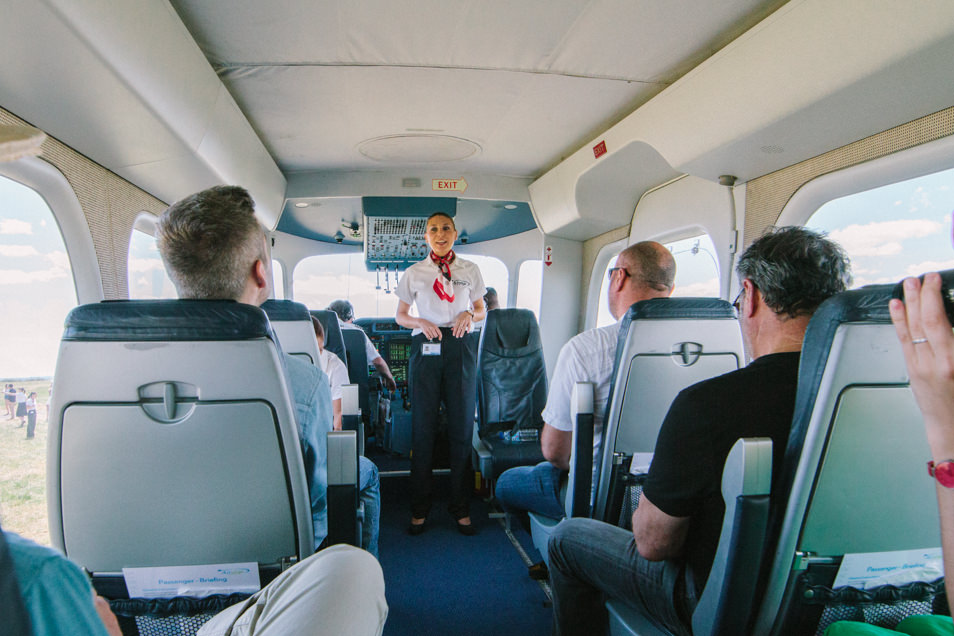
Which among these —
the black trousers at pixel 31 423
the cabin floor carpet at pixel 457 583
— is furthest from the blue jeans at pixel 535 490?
the black trousers at pixel 31 423

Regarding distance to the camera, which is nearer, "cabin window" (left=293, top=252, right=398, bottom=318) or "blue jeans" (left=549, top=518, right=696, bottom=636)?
"blue jeans" (left=549, top=518, right=696, bottom=636)

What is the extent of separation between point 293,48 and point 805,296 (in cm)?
268

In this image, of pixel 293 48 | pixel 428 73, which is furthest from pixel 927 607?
pixel 293 48

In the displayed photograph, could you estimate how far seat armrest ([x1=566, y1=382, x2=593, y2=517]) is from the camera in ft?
6.24

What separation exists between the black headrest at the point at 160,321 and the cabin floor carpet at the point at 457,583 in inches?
76.4

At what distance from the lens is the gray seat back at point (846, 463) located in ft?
3.29

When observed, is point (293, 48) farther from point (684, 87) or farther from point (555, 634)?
point (555, 634)

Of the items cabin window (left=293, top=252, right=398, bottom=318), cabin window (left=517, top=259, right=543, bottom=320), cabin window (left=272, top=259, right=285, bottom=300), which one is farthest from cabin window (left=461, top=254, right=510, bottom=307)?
cabin window (left=272, top=259, right=285, bottom=300)

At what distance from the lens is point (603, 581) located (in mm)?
1590

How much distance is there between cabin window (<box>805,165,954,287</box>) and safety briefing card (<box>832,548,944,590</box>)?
1.44 meters

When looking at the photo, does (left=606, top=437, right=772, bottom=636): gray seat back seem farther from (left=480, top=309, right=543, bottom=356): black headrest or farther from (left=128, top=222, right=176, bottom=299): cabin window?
(left=128, top=222, right=176, bottom=299): cabin window

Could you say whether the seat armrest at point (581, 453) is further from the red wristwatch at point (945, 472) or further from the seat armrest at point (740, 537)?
the red wristwatch at point (945, 472)

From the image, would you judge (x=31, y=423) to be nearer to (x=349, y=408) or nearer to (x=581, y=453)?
(x=349, y=408)

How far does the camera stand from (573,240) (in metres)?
5.89
